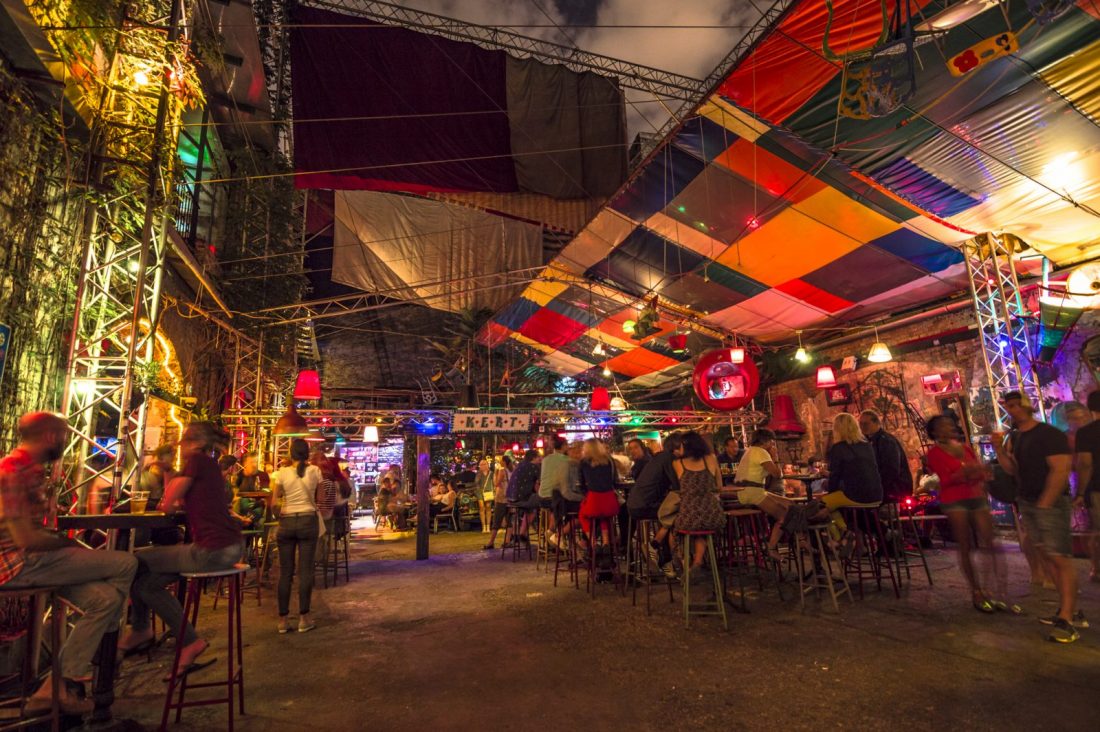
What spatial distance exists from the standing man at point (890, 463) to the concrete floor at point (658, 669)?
0.94 m

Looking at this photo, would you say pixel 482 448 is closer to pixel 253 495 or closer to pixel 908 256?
pixel 253 495

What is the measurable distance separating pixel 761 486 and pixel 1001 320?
4.70 m

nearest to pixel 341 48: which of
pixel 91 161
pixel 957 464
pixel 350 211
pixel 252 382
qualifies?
pixel 350 211

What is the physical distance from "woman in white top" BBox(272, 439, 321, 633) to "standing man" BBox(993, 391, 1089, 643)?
5550 millimetres

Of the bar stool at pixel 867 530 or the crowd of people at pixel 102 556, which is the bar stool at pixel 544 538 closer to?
the bar stool at pixel 867 530

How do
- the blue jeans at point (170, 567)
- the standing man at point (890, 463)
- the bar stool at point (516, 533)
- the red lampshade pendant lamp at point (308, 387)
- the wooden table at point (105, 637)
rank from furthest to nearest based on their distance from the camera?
the red lampshade pendant lamp at point (308, 387) < the bar stool at point (516, 533) < the standing man at point (890, 463) < the blue jeans at point (170, 567) < the wooden table at point (105, 637)

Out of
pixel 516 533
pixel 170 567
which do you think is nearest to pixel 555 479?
pixel 516 533

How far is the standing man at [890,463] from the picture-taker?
543 centimetres

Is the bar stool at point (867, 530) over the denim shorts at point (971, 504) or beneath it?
beneath

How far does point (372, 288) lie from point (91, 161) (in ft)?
24.7

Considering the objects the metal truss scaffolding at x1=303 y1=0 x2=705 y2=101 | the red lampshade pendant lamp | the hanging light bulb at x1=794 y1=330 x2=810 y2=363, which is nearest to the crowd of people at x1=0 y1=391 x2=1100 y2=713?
the red lampshade pendant lamp

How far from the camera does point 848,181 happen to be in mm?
6586

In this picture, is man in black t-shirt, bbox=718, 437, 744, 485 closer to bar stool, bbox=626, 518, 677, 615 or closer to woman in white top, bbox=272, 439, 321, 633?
bar stool, bbox=626, 518, 677, 615

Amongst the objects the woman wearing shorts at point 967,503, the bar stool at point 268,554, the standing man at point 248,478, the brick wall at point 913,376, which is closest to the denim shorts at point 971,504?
the woman wearing shorts at point 967,503
